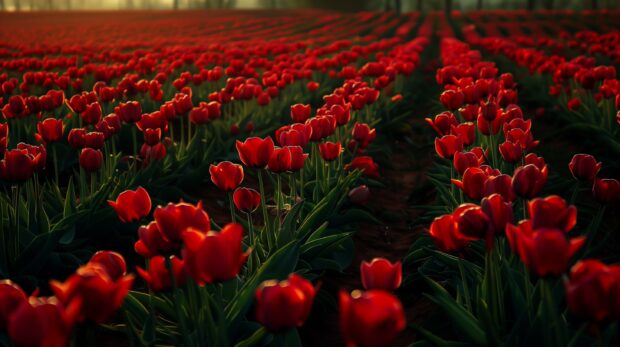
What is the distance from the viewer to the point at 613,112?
5590 mm

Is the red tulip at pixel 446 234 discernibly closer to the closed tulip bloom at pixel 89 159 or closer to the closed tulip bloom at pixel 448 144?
the closed tulip bloom at pixel 448 144

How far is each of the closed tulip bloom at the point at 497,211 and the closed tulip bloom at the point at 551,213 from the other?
0.51 ft

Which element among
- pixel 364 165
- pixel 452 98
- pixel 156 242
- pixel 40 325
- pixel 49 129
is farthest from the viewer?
pixel 364 165

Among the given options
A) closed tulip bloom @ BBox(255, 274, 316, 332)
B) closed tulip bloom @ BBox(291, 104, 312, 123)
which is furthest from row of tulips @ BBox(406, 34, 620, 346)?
closed tulip bloom @ BBox(291, 104, 312, 123)

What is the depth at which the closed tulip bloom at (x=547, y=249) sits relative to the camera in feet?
4.41

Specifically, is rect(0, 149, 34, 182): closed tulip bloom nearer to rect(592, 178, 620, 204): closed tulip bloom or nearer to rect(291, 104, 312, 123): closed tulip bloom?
rect(291, 104, 312, 123): closed tulip bloom

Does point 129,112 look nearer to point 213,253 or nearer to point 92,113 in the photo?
point 92,113

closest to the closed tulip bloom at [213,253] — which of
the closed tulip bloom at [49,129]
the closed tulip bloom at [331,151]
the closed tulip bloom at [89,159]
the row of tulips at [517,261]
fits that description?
the row of tulips at [517,261]

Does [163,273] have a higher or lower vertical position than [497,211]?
lower

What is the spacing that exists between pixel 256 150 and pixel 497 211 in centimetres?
118

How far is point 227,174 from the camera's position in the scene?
2479mm

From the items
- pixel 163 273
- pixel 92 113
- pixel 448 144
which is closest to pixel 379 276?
pixel 163 273

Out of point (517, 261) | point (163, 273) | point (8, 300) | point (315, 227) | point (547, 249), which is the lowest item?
point (315, 227)

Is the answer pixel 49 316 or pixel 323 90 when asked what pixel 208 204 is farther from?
pixel 323 90
